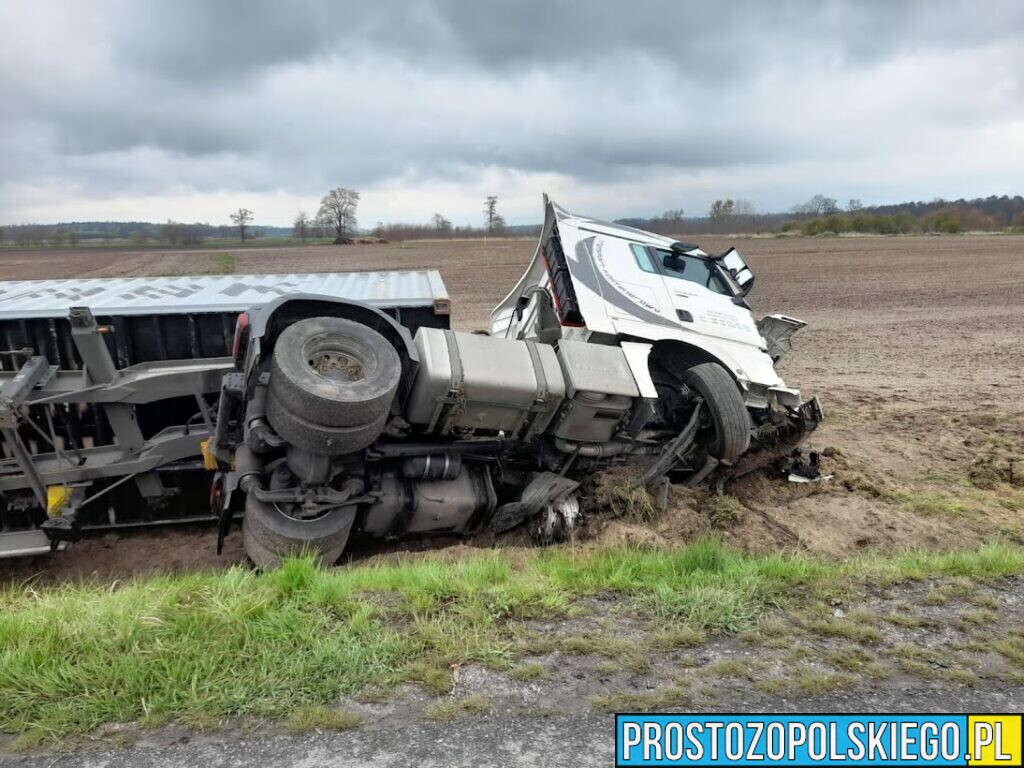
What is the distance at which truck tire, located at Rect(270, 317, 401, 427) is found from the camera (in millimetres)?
4270

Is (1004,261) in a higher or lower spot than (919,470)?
higher

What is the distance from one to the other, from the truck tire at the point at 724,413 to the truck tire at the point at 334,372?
2.66 meters

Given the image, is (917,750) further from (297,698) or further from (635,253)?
(635,253)

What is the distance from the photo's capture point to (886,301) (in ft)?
65.4

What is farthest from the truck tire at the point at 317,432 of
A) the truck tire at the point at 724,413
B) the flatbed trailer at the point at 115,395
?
the truck tire at the point at 724,413

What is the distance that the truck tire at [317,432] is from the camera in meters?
4.34

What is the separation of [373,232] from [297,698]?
7942cm

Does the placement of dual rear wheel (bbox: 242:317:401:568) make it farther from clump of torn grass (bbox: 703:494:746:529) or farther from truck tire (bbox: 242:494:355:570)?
clump of torn grass (bbox: 703:494:746:529)

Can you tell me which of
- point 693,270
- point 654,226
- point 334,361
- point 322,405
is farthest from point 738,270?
point 654,226

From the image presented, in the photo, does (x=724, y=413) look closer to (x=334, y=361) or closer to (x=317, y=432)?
(x=334, y=361)

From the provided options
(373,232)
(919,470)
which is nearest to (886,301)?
(919,470)

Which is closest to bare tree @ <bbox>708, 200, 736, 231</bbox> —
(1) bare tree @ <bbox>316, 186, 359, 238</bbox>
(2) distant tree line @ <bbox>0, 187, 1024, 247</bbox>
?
(2) distant tree line @ <bbox>0, 187, 1024, 247</bbox>

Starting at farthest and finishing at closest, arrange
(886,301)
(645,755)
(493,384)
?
1. (886,301)
2. (493,384)
3. (645,755)

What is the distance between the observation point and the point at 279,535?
4715 mm
